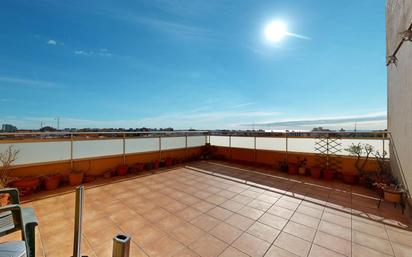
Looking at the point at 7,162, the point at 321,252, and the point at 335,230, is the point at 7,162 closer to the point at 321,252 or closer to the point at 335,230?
the point at 321,252

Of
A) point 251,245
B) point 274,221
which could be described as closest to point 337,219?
point 274,221

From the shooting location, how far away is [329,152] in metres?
4.76

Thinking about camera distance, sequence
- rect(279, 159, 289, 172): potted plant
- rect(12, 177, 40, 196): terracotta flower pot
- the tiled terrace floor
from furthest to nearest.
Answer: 1. rect(279, 159, 289, 172): potted plant
2. rect(12, 177, 40, 196): terracotta flower pot
3. the tiled terrace floor

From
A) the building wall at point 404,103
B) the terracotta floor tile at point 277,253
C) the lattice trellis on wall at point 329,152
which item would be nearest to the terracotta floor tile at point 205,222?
the terracotta floor tile at point 277,253

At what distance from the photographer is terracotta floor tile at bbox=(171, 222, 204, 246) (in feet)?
6.72

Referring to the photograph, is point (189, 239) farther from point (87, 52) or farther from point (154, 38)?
point (87, 52)

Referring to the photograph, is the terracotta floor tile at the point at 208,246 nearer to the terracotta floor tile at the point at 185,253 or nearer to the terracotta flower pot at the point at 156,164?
the terracotta floor tile at the point at 185,253

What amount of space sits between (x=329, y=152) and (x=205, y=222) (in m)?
4.18

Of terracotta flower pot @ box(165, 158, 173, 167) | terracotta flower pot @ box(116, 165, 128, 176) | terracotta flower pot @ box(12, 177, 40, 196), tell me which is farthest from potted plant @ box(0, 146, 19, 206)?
terracotta flower pot @ box(165, 158, 173, 167)

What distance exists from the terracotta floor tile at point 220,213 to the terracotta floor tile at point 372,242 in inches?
61.3

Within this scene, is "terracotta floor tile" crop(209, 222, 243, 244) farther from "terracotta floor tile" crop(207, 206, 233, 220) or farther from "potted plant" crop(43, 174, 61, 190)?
"potted plant" crop(43, 174, 61, 190)

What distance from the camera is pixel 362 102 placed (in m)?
7.52

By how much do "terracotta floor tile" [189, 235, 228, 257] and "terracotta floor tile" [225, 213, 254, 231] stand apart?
424mm

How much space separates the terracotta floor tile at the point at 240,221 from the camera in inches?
92.3
